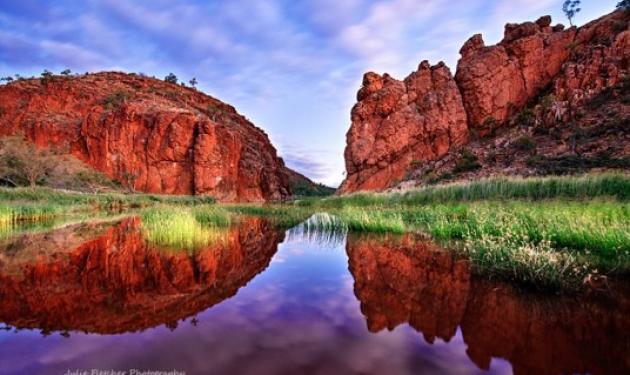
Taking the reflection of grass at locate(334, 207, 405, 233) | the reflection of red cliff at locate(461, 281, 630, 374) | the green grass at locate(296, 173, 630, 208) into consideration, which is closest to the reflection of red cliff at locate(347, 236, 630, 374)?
the reflection of red cliff at locate(461, 281, 630, 374)

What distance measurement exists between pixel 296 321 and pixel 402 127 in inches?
2507

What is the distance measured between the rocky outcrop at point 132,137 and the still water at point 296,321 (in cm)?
6079

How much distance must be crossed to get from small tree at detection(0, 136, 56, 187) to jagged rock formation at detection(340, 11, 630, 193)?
1879 inches

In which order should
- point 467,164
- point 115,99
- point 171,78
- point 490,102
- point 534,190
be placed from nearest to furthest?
1. point 534,190
2. point 467,164
3. point 490,102
4. point 115,99
5. point 171,78

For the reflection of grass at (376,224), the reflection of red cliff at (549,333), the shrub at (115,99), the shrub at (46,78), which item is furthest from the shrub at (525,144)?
the shrub at (46,78)

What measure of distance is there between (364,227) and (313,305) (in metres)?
8.54

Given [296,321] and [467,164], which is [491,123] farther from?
[296,321]

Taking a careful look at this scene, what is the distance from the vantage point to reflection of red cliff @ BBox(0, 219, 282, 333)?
3975mm

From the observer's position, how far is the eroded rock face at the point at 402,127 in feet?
205

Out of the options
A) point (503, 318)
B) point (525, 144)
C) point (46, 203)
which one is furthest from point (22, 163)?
point (525, 144)

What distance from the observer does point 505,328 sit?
3643 millimetres

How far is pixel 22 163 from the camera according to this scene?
47.5 metres

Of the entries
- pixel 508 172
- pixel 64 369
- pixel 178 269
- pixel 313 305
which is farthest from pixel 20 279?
pixel 508 172

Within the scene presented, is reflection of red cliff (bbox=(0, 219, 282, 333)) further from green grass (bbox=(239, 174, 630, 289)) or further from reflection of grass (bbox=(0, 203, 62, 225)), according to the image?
Result: reflection of grass (bbox=(0, 203, 62, 225))
